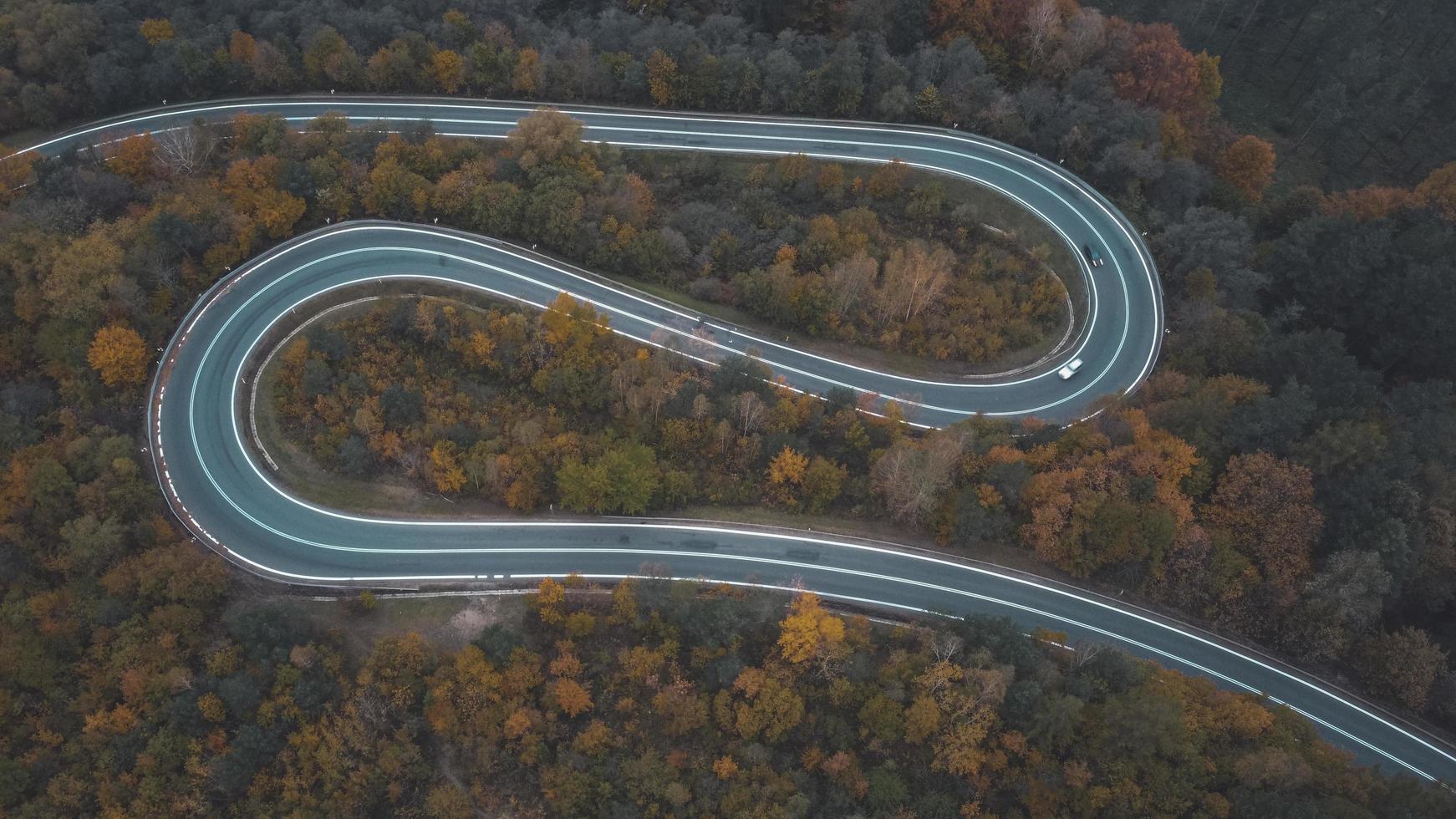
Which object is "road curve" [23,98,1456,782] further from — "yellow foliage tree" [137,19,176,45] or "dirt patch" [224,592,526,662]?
"yellow foliage tree" [137,19,176,45]

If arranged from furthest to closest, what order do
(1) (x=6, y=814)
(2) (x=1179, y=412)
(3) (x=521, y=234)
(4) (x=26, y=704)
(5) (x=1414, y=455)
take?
(3) (x=521, y=234) → (2) (x=1179, y=412) → (5) (x=1414, y=455) → (4) (x=26, y=704) → (1) (x=6, y=814)

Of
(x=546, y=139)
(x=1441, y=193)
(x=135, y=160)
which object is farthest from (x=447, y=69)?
(x=1441, y=193)

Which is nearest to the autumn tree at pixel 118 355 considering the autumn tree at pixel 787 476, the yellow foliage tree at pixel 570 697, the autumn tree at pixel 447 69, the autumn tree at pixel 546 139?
the autumn tree at pixel 546 139

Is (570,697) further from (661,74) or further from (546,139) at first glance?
(661,74)

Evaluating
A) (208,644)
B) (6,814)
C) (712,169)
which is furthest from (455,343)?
(6,814)

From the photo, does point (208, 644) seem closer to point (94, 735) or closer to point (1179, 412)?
point (94, 735)

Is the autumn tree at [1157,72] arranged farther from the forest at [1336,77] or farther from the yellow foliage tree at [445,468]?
the yellow foliage tree at [445,468]

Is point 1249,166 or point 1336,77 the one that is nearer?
point 1249,166
